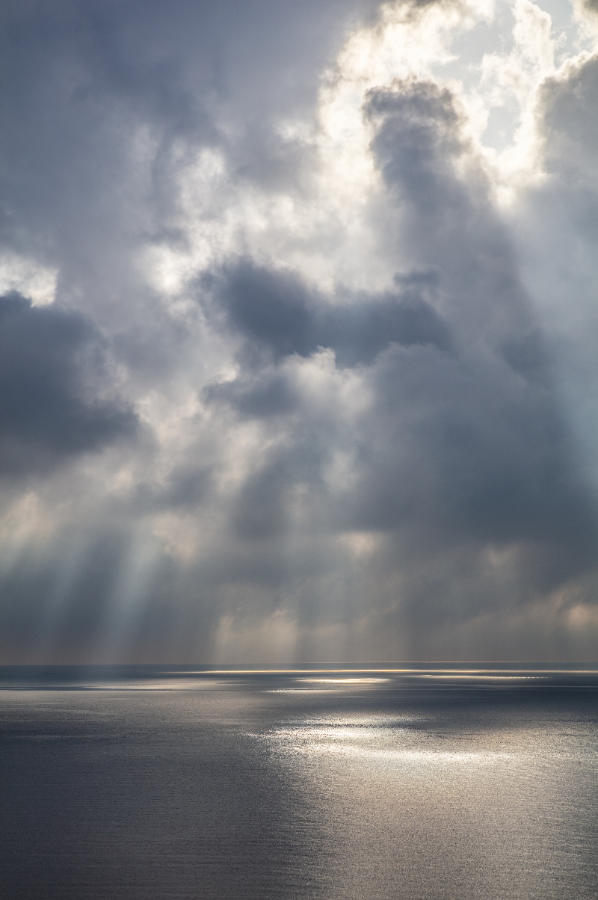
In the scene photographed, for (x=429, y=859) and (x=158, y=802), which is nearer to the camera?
(x=429, y=859)

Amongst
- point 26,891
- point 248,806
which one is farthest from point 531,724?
point 26,891

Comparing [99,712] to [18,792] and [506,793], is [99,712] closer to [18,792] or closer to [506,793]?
[18,792]

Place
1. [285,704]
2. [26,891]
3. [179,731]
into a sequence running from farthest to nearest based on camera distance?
[285,704] < [179,731] < [26,891]

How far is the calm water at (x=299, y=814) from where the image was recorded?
57.5 feet

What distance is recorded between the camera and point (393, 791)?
28672 mm

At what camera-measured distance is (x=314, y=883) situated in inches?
682

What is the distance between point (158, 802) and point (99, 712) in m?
46.1

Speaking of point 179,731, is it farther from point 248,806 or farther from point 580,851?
point 580,851

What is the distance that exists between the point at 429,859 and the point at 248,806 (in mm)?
9150

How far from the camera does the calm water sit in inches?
690

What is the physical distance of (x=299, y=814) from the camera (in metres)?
24.6

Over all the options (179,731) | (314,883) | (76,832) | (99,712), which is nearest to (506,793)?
Answer: (314,883)

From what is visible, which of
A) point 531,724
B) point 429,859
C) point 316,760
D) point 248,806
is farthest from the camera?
point 531,724

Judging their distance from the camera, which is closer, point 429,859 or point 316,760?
point 429,859
